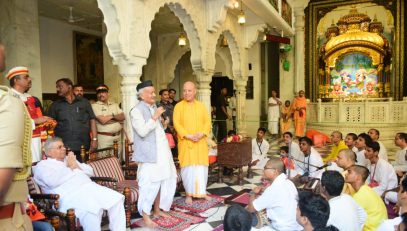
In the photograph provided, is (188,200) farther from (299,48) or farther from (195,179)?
(299,48)

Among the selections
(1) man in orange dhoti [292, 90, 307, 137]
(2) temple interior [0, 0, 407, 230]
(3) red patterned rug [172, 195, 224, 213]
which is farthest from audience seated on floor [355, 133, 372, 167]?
(1) man in orange dhoti [292, 90, 307, 137]

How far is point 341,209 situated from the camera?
7.95 feet

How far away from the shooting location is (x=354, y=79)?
507 inches

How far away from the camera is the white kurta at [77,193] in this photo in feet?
9.66

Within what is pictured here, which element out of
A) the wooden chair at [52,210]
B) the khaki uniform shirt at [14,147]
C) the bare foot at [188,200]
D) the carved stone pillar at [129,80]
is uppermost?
the carved stone pillar at [129,80]

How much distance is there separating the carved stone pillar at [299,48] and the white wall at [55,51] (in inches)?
311

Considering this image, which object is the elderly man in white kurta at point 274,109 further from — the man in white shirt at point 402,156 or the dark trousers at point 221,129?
the man in white shirt at point 402,156

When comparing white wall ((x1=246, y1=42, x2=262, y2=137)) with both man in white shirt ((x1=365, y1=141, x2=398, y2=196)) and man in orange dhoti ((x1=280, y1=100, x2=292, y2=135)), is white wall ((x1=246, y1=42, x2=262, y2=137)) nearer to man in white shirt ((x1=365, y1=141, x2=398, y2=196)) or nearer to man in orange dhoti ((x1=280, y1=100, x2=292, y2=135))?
man in orange dhoti ((x1=280, y1=100, x2=292, y2=135))

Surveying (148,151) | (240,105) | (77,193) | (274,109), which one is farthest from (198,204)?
(274,109)

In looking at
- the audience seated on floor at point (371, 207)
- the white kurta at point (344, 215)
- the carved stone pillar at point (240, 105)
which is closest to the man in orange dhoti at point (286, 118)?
the carved stone pillar at point (240, 105)

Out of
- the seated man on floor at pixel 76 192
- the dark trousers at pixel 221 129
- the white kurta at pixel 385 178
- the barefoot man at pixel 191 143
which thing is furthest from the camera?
the dark trousers at pixel 221 129

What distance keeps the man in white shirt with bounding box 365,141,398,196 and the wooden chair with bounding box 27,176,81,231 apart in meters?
3.53

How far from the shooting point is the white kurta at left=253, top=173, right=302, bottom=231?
103 inches

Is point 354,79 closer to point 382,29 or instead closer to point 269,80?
point 382,29
